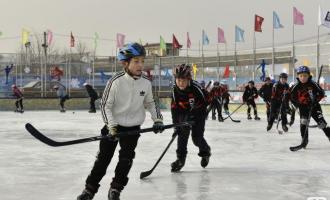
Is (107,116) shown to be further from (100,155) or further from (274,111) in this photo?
(274,111)

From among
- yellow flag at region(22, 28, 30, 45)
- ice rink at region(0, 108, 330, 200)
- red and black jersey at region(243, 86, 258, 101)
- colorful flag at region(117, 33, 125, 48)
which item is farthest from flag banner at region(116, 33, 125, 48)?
ice rink at region(0, 108, 330, 200)

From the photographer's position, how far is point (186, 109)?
20.0 ft

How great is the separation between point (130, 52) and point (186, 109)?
2.13 metres

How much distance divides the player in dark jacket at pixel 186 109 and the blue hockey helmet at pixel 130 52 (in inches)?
69.4

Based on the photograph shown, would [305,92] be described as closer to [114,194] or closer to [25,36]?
[114,194]

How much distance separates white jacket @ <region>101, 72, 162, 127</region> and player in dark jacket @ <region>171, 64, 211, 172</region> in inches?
66.6

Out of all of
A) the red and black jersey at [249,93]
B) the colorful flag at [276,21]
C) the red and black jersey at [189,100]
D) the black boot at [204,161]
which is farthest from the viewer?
the colorful flag at [276,21]

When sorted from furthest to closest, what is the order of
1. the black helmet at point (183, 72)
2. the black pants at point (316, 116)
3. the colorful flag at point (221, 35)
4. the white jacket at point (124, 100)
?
the colorful flag at point (221, 35), the black pants at point (316, 116), the black helmet at point (183, 72), the white jacket at point (124, 100)

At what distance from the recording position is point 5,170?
6000mm

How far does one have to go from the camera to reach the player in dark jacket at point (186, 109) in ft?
19.3

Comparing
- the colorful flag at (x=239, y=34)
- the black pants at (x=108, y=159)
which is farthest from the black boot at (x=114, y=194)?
the colorful flag at (x=239, y=34)

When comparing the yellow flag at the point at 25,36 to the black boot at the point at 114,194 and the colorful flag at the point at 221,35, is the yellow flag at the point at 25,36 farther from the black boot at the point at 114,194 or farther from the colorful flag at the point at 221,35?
the black boot at the point at 114,194

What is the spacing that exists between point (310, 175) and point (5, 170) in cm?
346

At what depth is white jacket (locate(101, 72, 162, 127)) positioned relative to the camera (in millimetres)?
4070
